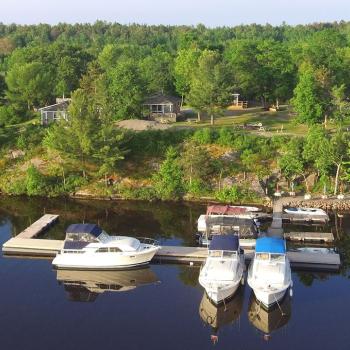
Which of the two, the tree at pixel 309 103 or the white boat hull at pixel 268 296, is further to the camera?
the tree at pixel 309 103

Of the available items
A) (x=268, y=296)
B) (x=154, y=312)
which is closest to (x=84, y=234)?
(x=154, y=312)

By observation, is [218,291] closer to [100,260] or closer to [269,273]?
[269,273]

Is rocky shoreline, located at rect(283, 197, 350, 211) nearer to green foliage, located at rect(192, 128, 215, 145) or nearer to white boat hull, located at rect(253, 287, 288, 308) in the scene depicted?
green foliage, located at rect(192, 128, 215, 145)

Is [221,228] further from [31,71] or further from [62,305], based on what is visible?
[31,71]

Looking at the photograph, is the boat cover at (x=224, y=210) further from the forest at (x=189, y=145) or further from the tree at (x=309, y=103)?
the tree at (x=309, y=103)

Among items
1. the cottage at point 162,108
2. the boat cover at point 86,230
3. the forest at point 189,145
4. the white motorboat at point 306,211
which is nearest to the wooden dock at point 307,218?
the white motorboat at point 306,211
